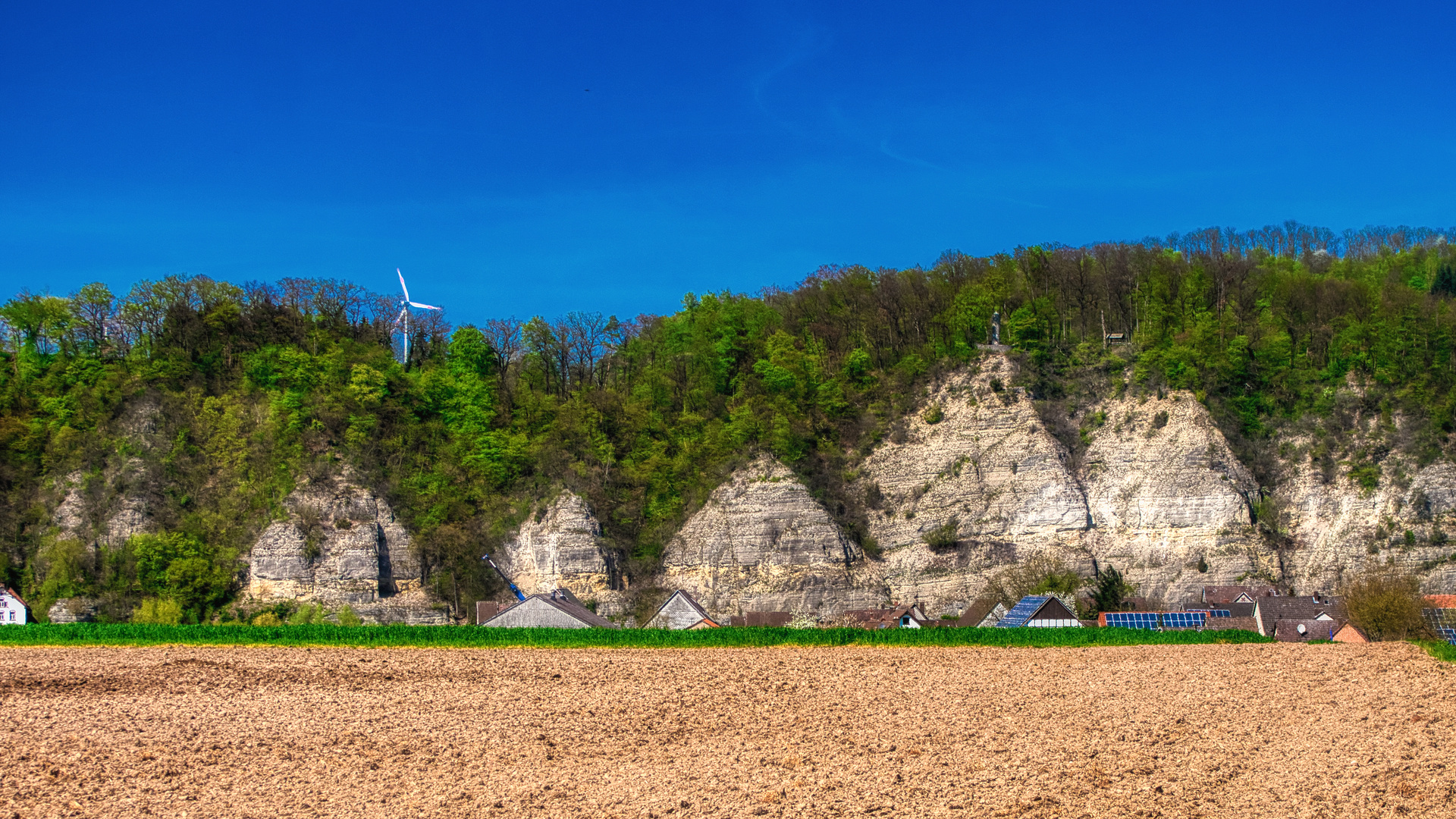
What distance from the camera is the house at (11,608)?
191ft

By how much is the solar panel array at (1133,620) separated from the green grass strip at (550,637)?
783 cm

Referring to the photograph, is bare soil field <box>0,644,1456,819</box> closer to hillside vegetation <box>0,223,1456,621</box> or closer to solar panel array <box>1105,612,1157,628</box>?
solar panel array <box>1105,612,1157,628</box>

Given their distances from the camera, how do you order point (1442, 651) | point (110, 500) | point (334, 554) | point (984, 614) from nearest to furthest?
point (1442, 651) → point (984, 614) → point (334, 554) → point (110, 500)

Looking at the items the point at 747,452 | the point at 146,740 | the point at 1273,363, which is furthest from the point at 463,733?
the point at 1273,363

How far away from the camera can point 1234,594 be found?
56.0 metres

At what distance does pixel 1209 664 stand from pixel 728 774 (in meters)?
18.7

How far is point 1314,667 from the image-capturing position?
3069 centimetres

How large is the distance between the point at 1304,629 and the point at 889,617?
17.3 meters

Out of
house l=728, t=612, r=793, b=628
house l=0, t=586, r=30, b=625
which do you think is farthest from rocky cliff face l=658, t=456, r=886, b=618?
house l=0, t=586, r=30, b=625

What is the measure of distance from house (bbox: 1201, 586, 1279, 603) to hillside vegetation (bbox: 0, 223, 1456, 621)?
30.1 feet

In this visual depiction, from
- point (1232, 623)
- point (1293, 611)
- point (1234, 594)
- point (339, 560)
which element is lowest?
point (1232, 623)

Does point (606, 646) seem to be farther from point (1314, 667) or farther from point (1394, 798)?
point (1394, 798)

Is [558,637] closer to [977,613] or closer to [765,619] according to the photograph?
[765,619]

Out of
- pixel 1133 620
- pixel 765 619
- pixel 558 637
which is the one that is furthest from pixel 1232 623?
pixel 558 637
